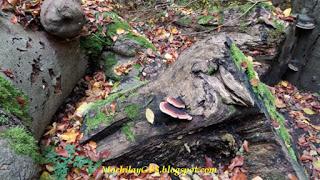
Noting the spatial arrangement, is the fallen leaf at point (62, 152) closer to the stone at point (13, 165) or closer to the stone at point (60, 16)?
the stone at point (13, 165)

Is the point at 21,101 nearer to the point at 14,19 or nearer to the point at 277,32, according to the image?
the point at 14,19

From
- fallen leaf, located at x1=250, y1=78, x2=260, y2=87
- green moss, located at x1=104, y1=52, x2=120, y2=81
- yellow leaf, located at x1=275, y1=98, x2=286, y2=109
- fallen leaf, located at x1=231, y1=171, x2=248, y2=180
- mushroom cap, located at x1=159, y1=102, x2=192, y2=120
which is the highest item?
fallen leaf, located at x1=250, y1=78, x2=260, y2=87

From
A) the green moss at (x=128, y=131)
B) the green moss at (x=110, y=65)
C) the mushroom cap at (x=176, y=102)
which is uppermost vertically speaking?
the mushroom cap at (x=176, y=102)

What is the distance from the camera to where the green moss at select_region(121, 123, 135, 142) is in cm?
372

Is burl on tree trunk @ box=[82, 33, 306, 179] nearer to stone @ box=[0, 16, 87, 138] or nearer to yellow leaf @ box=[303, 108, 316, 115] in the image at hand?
stone @ box=[0, 16, 87, 138]

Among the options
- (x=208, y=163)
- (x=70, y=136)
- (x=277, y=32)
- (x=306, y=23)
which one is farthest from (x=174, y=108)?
(x=306, y=23)

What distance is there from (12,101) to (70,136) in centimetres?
80

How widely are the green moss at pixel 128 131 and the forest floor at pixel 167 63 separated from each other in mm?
297

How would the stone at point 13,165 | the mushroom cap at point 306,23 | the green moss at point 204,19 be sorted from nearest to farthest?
1. the stone at point 13,165
2. the mushroom cap at point 306,23
3. the green moss at point 204,19

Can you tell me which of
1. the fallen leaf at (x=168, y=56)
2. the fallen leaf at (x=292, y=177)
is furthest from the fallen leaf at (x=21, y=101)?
the fallen leaf at (x=292, y=177)

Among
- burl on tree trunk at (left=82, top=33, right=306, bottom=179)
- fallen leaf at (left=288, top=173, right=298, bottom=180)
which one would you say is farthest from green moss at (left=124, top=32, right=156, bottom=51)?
fallen leaf at (left=288, top=173, right=298, bottom=180)

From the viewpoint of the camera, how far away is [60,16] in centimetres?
409

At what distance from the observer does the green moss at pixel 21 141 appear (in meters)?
2.92

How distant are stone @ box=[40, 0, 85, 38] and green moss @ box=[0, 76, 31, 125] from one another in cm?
100
